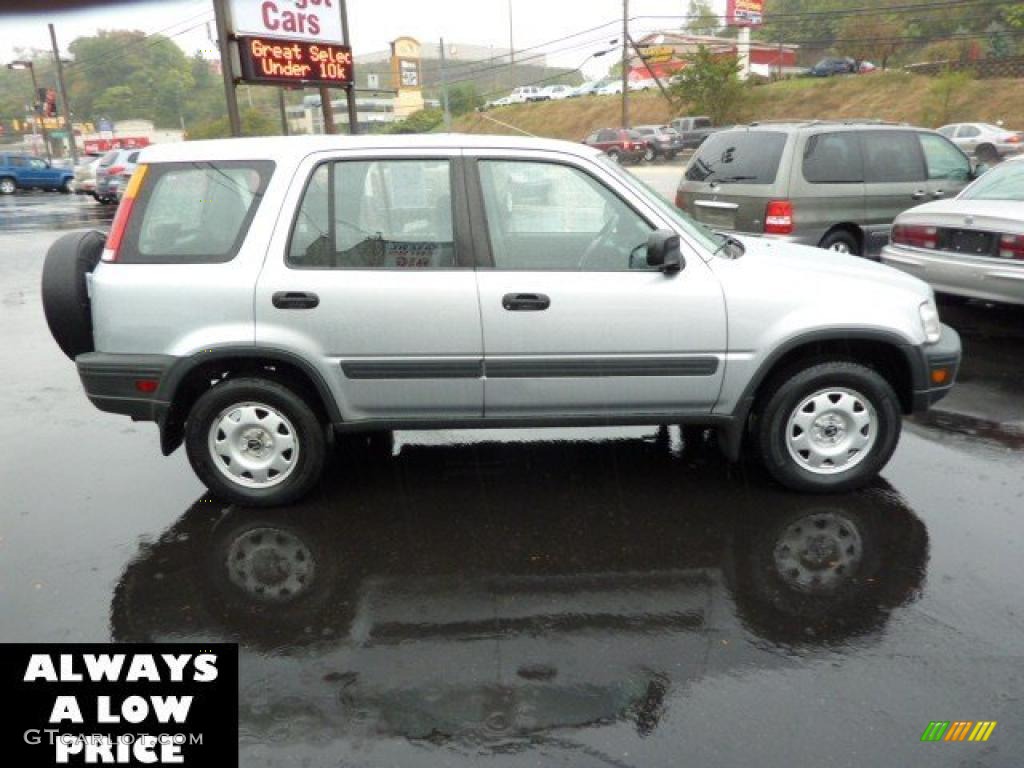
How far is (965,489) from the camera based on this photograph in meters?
4.57

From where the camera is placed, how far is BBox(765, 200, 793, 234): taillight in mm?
8438

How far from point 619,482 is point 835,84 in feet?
188

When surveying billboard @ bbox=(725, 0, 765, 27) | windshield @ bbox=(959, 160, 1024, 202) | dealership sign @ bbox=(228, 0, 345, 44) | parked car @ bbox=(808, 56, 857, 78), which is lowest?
windshield @ bbox=(959, 160, 1024, 202)

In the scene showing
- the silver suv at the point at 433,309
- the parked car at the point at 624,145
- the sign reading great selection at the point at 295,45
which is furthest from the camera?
the parked car at the point at 624,145

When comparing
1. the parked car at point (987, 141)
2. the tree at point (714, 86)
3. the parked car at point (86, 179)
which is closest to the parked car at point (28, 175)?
the parked car at point (86, 179)

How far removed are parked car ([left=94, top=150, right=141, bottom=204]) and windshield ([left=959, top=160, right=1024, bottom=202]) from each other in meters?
23.5

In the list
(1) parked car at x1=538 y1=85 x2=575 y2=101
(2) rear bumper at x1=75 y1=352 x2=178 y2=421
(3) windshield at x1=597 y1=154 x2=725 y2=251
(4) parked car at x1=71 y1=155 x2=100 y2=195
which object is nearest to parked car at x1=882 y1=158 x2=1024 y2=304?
(3) windshield at x1=597 y1=154 x2=725 y2=251

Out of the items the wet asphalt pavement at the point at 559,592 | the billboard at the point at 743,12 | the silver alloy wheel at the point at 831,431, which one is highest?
the billboard at the point at 743,12

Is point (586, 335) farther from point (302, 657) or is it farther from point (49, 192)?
point (49, 192)

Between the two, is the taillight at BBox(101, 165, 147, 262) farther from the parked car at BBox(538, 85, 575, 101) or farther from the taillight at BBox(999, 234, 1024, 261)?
the parked car at BBox(538, 85, 575, 101)

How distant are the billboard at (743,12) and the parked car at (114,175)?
50.2m

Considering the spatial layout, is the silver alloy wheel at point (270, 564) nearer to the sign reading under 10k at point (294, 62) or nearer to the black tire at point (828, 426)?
Answer: the black tire at point (828, 426)

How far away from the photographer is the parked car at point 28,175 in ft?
111

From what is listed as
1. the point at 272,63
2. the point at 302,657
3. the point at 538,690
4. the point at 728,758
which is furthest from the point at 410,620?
the point at 272,63
